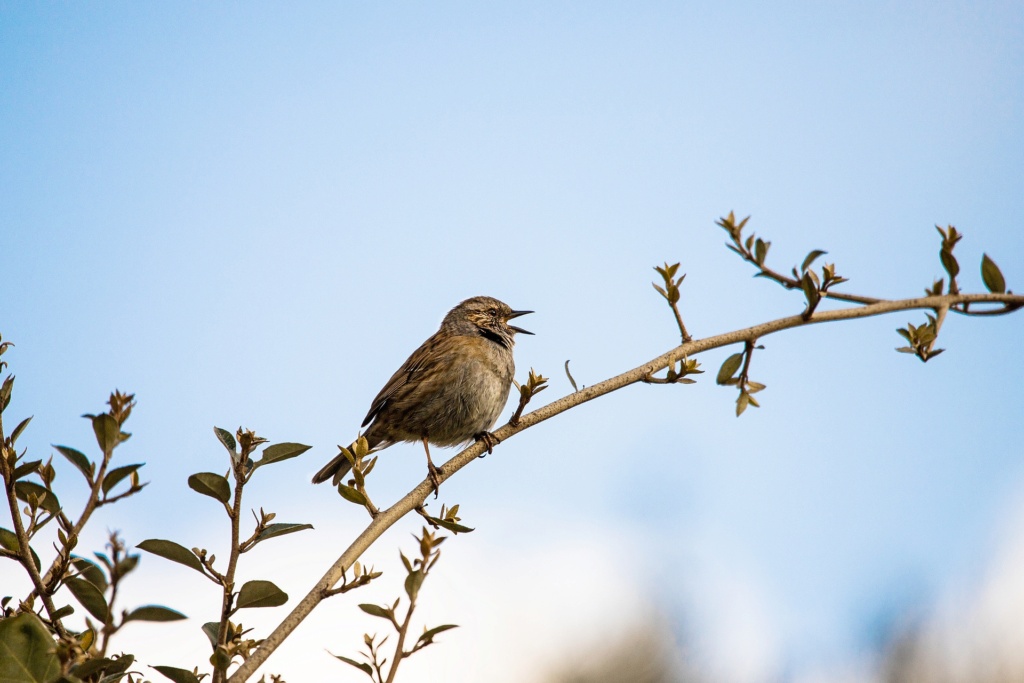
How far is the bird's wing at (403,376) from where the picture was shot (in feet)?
23.6

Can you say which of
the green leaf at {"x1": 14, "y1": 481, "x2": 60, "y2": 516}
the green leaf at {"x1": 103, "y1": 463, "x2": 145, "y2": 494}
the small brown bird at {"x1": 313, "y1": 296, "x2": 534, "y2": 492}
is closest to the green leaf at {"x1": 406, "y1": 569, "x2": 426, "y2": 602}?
the green leaf at {"x1": 103, "y1": 463, "x2": 145, "y2": 494}

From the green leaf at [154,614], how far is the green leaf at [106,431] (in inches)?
17.0

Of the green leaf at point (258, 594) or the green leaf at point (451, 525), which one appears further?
the green leaf at point (451, 525)

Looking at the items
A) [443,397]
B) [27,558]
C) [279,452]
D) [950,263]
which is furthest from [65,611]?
[443,397]

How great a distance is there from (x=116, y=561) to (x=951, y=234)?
2.45 metres

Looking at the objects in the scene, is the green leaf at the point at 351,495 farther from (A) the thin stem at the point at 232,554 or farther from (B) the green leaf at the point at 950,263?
(B) the green leaf at the point at 950,263

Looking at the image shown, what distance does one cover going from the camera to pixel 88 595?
2.09 metres

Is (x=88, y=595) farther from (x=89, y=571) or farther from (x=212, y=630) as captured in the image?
(x=212, y=630)

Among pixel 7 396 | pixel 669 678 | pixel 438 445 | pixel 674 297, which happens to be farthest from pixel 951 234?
pixel 669 678

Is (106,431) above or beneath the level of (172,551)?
above

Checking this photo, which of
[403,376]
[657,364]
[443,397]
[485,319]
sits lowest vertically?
[657,364]

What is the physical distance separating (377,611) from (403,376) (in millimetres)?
5282

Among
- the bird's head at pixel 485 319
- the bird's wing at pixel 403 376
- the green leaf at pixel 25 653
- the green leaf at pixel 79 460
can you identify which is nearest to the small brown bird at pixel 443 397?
the bird's wing at pixel 403 376

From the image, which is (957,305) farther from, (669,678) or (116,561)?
(669,678)
